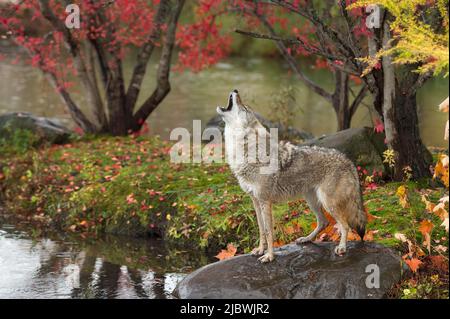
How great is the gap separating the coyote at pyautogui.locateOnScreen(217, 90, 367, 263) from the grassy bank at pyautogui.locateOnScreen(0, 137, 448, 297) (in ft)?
3.38

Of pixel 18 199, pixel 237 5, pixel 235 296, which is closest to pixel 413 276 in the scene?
pixel 235 296

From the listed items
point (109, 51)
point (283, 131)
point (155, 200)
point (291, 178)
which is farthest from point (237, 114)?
point (283, 131)

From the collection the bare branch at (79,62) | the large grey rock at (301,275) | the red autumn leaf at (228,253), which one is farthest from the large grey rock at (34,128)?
the large grey rock at (301,275)

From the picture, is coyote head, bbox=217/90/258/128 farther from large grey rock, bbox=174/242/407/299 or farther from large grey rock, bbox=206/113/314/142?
large grey rock, bbox=206/113/314/142

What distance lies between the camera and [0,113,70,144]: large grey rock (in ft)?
49.8

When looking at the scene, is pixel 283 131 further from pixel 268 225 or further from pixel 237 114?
pixel 237 114

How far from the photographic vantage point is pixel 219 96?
26250mm

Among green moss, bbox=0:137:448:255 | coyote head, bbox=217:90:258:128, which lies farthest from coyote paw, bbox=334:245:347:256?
coyote head, bbox=217:90:258:128

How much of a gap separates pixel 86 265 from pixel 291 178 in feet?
12.0

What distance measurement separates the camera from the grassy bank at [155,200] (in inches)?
388

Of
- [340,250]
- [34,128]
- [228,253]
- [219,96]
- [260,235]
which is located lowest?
[228,253]

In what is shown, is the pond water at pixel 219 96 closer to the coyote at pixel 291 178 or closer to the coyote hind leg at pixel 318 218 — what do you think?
the coyote hind leg at pixel 318 218

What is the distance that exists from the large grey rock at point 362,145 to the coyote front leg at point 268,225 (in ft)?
13.3

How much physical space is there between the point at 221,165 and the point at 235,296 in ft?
18.7
